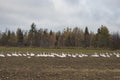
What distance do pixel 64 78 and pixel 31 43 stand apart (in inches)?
4654

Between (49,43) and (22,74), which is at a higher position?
(49,43)

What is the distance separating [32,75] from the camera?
2002cm

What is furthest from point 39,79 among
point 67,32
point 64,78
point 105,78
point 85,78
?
point 67,32

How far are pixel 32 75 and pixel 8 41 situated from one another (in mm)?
115212

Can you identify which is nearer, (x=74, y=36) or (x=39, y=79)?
(x=39, y=79)

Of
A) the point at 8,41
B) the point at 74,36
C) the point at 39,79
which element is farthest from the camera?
the point at 74,36

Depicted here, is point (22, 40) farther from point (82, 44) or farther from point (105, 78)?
point (105, 78)

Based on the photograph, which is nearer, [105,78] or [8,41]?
[105,78]

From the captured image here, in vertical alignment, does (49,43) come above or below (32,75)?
above

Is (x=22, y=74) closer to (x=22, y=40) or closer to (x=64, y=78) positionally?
(x=64, y=78)

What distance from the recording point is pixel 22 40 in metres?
138

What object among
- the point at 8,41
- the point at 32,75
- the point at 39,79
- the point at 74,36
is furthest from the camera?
the point at 74,36

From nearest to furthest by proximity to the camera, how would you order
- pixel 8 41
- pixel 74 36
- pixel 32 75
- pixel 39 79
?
pixel 39 79 → pixel 32 75 → pixel 8 41 → pixel 74 36

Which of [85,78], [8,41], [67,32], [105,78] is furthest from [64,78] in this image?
[67,32]
